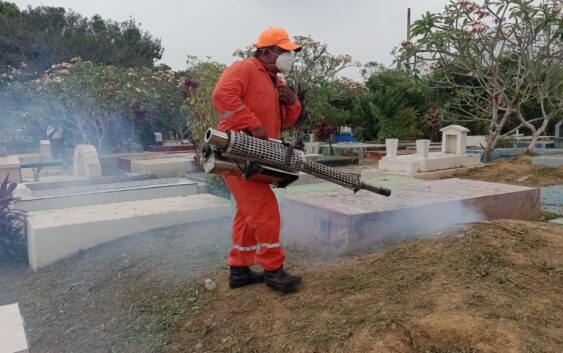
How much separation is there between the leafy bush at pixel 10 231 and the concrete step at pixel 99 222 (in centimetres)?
19

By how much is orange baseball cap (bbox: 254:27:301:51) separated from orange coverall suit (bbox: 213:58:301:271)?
0.13m

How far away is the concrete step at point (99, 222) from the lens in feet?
15.1

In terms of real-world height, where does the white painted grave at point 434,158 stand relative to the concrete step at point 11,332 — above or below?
above

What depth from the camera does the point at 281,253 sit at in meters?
2.94

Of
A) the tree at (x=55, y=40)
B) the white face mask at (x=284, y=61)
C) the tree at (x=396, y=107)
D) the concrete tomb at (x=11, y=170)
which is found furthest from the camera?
the tree at (x=55, y=40)

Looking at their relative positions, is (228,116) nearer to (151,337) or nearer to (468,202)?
(151,337)

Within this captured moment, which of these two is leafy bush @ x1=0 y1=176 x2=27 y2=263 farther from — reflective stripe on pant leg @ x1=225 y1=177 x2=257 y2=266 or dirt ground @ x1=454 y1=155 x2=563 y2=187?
dirt ground @ x1=454 y1=155 x2=563 y2=187

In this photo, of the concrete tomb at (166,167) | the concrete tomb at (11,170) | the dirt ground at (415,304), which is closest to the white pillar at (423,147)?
the concrete tomb at (166,167)

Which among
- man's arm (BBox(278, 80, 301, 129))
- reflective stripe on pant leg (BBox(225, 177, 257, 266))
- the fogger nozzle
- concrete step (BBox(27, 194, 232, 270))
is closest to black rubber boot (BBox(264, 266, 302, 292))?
reflective stripe on pant leg (BBox(225, 177, 257, 266))

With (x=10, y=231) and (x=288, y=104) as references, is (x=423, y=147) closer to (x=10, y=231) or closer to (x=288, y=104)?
(x=288, y=104)

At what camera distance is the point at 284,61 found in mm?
2967

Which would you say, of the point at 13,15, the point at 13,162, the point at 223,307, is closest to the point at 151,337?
the point at 223,307

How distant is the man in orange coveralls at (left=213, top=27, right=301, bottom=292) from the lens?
279cm

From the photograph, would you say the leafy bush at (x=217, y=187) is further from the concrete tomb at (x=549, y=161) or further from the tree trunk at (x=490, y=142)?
the tree trunk at (x=490, y=142)
